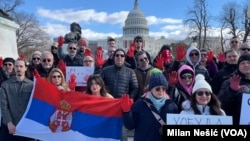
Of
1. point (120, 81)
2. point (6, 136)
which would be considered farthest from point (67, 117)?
point (120, 81)

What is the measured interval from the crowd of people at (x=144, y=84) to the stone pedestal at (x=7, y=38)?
8855mm


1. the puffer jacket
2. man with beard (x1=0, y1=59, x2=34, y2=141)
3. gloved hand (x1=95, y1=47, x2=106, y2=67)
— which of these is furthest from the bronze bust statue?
man with beard (x1=0, y1=59, x2=34, y2=141)

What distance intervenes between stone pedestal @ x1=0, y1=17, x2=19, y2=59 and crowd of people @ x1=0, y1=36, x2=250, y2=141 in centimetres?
885

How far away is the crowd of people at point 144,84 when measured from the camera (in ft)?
14.5

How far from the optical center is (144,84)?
6336mm

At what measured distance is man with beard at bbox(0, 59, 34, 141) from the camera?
536 cm

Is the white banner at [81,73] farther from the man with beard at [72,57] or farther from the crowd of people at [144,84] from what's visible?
the man with beard at [72,57]

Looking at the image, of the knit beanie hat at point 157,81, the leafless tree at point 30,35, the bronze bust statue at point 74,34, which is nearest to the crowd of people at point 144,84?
the knit beanie hat at point 157,81

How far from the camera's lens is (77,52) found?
7465 mm

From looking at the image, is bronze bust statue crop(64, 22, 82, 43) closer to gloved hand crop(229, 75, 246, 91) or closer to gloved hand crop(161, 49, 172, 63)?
gloved hand crop(161, 49, 172, 63)

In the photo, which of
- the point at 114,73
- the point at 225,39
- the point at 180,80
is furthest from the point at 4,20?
the point at 225,39

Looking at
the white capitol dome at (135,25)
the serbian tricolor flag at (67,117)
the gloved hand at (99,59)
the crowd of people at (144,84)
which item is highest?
the white capitol dome at (135,25)

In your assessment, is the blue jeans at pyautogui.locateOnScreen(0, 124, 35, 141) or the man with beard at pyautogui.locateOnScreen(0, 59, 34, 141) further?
A: the blue jeans at pyautogui.locateOnScreen(0, 124, 35, 141)

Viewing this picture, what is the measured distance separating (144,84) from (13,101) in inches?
86.0
